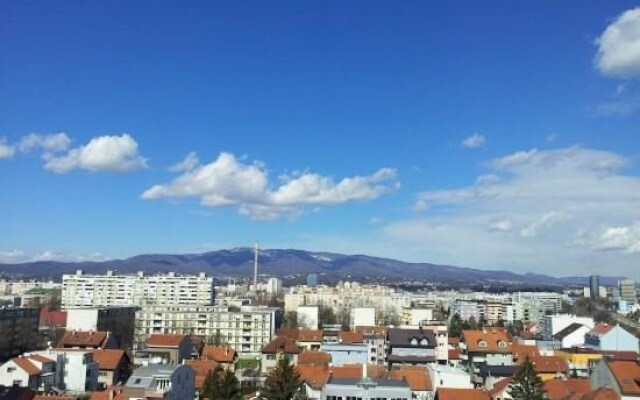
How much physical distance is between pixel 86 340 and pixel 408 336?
2703cm

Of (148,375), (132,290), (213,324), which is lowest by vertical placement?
(213,324)

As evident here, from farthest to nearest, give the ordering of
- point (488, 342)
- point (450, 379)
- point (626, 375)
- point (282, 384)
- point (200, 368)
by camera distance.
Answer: point (488, 342)
point (200, 368)
point (450, 379)
point (626, 375)
point (282, 384)

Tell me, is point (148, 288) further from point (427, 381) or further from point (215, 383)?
point (215, 383)

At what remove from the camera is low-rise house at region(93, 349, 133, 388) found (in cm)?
4516

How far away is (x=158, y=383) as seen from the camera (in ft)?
107

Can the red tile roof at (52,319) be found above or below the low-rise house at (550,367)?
below

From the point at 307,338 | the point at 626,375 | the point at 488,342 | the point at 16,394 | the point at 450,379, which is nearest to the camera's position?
the point at 626,375

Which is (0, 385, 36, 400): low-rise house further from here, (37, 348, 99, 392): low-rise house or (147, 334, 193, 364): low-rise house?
(147, 334, 193, 364): low-rise house

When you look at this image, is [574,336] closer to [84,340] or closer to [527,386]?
[527,386]

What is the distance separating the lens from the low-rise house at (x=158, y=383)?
1251 inches

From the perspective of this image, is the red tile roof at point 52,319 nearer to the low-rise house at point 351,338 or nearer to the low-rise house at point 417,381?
the low-rise house at point 351,338

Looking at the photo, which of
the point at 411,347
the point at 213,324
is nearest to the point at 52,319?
the point at 213,324

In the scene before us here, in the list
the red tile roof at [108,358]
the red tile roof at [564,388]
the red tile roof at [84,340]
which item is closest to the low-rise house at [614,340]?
the red tile roof at [564,388]

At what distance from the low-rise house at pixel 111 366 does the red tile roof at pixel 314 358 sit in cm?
1308
